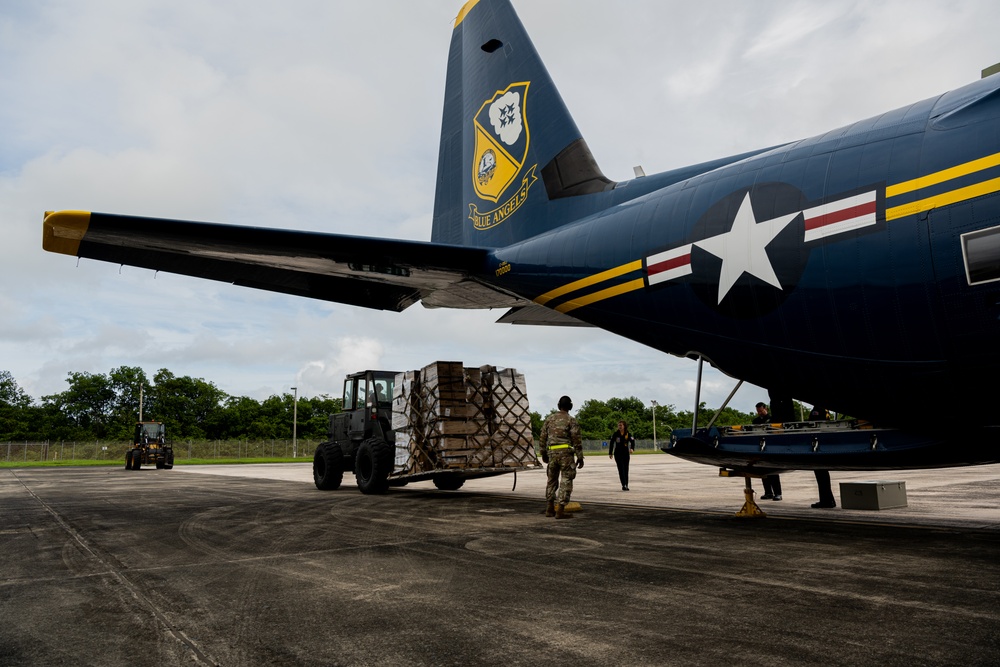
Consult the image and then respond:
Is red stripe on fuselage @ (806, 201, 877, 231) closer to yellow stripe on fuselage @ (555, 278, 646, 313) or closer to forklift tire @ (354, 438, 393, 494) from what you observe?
yellow stripe on fuselage @ (555, 278, 646, 313)

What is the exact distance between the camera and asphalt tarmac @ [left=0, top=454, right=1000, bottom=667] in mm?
3508

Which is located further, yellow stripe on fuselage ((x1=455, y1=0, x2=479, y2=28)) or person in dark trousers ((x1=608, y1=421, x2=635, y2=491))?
person in dark trousers ((x1=608, y1=421, x2=635, y2=491))

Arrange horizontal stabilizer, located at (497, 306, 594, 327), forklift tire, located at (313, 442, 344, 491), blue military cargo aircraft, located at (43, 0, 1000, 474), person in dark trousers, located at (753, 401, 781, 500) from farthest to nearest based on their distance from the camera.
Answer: forklift tire, located at (313, 442, 344, 491) < person in dark trousers, located at (753, 401, 781, 500) < horizontal stabilizer, located at (497, 306, 594, 327) < blue military cargo aircraft, located at (43, 0, 1000, 474)

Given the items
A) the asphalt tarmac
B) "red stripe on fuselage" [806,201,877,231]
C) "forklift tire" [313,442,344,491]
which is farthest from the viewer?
"forklift tire" [313,442,344,491]

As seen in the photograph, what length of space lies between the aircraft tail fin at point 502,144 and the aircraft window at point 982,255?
5.45m

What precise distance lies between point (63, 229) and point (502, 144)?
6921 millimetres

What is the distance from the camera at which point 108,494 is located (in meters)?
16.2

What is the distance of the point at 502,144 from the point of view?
11859 mm

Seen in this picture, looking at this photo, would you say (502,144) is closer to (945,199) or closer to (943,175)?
(943,175)

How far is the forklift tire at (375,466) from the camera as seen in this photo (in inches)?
539

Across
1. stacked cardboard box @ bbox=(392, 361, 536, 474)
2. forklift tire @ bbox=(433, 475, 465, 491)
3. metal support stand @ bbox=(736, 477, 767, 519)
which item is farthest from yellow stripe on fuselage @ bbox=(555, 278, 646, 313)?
forklift tire @ bbox=(433, 475, 465, 491)

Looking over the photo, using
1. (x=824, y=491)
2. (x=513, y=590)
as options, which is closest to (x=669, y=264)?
(x=513, y=590)

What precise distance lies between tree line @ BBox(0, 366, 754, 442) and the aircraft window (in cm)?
7027

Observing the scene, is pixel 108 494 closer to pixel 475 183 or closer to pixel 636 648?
pixel 475 183
